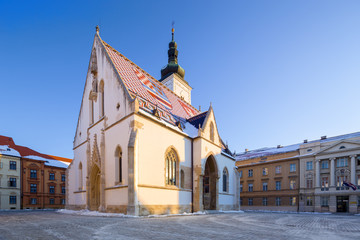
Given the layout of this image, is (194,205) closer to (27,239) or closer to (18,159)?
(27,239)

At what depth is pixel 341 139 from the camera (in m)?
35.5

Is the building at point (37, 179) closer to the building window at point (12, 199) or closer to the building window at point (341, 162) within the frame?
the building window at point (12, 199)

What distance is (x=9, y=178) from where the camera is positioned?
3528 cm

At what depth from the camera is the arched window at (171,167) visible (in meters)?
19.4

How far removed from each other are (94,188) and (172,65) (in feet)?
100

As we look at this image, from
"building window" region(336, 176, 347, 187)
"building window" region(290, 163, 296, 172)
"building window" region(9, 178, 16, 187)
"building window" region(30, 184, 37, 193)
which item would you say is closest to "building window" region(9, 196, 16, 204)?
"building window" region(9, 178, 16, 187)

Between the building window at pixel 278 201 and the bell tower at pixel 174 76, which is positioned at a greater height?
the bell tower at pixel 174 76

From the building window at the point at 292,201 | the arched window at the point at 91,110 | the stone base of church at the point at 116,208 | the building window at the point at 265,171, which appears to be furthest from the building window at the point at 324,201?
the arched window at the point at 91,110

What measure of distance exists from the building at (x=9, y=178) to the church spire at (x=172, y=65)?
2945 centimetres

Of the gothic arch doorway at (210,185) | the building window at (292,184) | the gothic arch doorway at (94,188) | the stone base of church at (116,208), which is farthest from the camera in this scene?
the building window at (292,184)

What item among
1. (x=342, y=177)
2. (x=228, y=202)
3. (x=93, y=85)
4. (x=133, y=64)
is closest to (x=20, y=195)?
(x=93, y=85)

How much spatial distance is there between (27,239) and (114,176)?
37.4ft

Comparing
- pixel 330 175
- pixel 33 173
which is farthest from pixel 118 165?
pixel 330 175

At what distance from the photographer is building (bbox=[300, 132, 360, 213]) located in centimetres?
→ 3316
